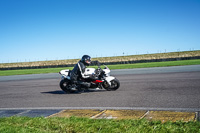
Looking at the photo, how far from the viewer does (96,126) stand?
418 cm

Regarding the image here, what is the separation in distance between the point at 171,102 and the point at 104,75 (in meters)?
3.71

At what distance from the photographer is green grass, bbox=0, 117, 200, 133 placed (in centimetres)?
390

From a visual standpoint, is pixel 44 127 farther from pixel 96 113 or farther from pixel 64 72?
pixel 64 72

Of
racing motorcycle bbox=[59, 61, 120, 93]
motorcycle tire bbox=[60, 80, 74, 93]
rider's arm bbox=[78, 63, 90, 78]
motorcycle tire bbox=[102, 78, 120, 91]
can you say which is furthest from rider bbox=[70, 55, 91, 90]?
motorcycle tire bbox=[102, 78, 120, 91]

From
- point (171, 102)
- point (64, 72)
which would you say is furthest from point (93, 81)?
point (171, 102)

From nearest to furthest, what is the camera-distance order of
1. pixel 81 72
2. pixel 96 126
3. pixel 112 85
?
pixel 96 126, pixel 81 72, pixel 112 85

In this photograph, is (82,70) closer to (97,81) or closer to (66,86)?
(97,81)

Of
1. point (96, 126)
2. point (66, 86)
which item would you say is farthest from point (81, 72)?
point (96, 126)

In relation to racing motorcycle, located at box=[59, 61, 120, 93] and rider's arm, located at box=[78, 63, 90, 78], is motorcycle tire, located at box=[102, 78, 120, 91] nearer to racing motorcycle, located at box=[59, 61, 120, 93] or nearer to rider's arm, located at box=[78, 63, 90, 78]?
racing motorcycle, located at box=[59, 61, 120, 93]

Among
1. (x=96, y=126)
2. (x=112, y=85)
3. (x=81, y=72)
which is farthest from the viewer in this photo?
(x=112, y=85)

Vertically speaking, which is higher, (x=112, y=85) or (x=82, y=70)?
(x=82, y=70)

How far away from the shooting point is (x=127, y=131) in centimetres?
383

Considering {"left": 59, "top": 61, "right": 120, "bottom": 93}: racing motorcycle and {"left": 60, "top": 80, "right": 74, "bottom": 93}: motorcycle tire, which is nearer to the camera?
{"left": 59, "top": 61, "right": 120, "bottom": 93}: racing motorcycle

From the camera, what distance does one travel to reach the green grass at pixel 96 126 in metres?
3.90
